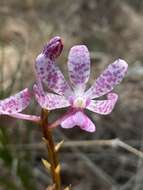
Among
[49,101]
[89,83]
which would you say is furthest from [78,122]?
[89,83]

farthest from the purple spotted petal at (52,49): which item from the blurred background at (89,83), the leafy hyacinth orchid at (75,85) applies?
the blurred background at (89,83)

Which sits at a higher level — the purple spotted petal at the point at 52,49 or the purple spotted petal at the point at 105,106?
the purple spotted petal at the point at 52,49

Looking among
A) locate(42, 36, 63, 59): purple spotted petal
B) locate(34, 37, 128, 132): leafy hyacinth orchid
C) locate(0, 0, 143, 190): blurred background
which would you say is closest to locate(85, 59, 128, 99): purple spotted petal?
locate(34, 37, 128, 132): leafy hyacinth orchid

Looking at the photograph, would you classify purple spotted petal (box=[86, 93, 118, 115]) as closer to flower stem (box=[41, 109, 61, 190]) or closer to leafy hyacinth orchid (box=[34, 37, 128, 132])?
leafy hyacinth orchid (box=[34, 37, 128, 132])

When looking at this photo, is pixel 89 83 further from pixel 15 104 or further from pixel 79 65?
pixel 15 104

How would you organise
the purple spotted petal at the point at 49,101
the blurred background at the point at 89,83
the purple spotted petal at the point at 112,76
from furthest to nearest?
1. the blurred background at the point at 89,83
2. the purple spotted petal at the point at 112,76
3. the purple spotted petal at the point at 49,101

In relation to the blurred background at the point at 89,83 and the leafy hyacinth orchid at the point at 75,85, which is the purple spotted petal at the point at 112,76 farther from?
the blurred background at the point at 89,83

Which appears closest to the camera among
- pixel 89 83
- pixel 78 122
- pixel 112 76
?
pixel 78 122
